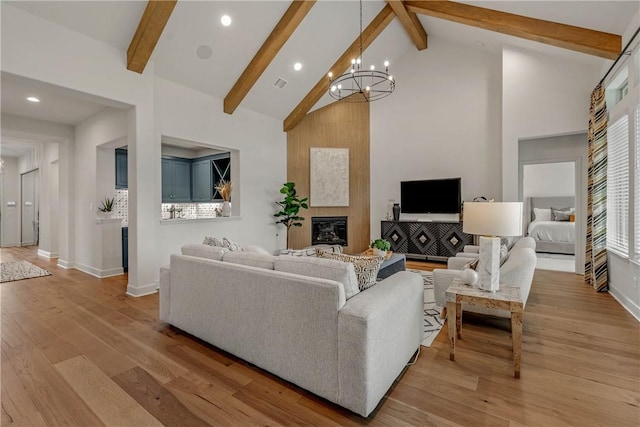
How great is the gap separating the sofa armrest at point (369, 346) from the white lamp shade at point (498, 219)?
2.84 feet

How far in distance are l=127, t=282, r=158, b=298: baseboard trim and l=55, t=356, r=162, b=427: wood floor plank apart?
5.72ft

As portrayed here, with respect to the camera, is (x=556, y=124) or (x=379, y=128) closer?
(x=556, y=124)

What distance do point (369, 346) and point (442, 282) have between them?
1872 mm

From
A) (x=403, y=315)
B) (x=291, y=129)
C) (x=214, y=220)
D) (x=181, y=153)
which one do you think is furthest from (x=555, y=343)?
(x=181, y=153)

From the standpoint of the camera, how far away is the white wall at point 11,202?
8.73 meters

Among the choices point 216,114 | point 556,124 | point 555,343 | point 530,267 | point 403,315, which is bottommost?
point 555,343

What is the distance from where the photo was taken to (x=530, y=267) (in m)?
2.78

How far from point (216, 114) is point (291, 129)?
81.9 inches

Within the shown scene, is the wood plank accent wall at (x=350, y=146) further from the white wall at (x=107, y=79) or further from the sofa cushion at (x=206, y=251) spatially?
the sofa cushion at (x=206, y=251)

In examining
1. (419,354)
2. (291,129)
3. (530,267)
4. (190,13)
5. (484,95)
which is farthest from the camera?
(291,129)

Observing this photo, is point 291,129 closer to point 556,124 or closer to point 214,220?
point 214,220

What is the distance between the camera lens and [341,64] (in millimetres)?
5930

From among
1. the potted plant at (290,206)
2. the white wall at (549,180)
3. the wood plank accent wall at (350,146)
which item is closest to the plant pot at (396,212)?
the wood plank accent wall at (350,146)

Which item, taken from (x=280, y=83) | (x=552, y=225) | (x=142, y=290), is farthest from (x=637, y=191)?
(x=142, y=290)
